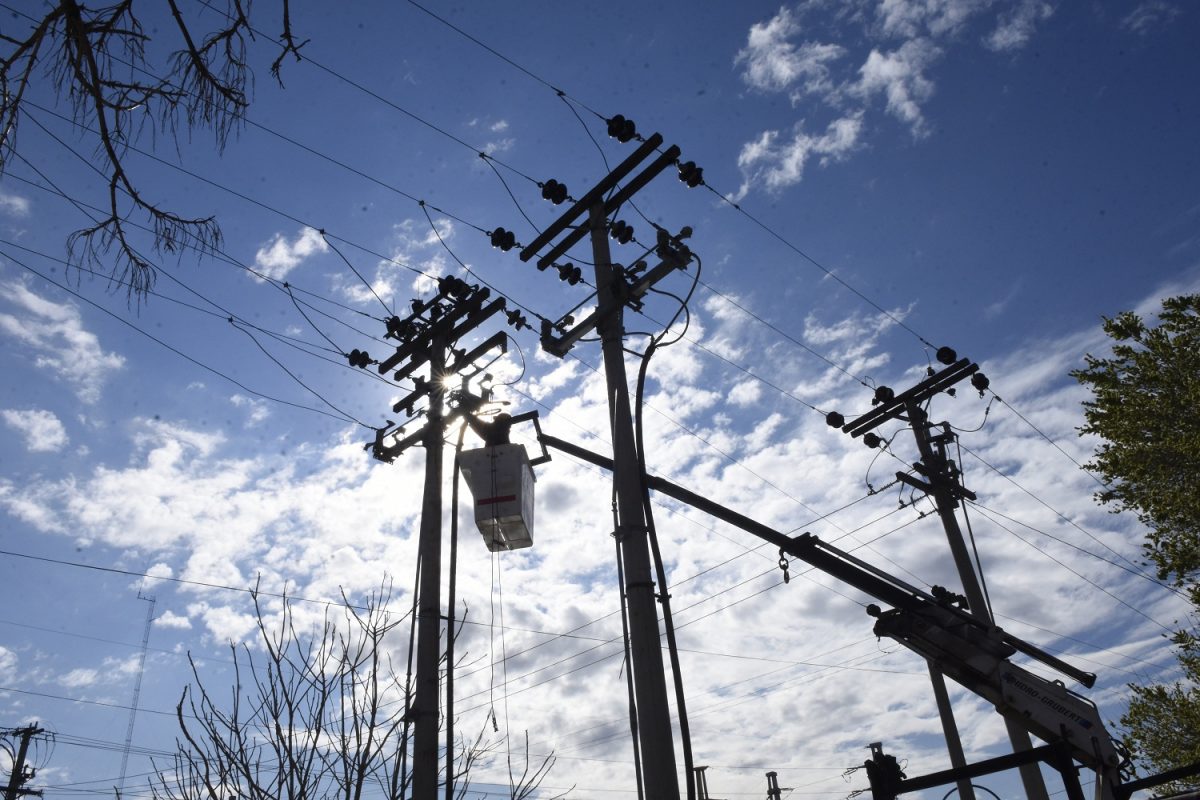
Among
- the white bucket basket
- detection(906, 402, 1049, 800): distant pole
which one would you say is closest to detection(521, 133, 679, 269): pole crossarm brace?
the white bucket basket

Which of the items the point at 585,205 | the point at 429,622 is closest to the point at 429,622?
the point at 429,622

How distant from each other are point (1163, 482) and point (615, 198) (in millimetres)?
14476

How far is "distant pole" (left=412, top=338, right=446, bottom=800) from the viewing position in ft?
Result: 26.3

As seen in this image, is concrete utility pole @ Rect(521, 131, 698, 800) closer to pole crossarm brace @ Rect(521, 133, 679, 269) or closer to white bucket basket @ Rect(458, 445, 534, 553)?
pole crossarm brace @ Rect(521, 133, 679, 269)

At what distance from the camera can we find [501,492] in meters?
8.14

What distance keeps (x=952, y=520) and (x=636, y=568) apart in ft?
37.3

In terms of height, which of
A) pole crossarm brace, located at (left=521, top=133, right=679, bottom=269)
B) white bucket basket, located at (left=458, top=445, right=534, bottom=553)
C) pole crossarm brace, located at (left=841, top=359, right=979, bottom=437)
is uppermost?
pole crossarm brace, located at (left=841, top=359, right=979, bottom=437)

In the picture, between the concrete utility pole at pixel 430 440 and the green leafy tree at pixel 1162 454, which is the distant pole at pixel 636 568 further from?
the green leafy tree at pixel 1162 454

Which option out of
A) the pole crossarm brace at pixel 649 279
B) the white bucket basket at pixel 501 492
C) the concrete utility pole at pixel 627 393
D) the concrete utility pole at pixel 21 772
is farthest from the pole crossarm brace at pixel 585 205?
the concrete utility pole at pixel 21 772

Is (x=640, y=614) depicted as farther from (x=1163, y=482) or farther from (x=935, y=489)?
(x=1163, y=482)

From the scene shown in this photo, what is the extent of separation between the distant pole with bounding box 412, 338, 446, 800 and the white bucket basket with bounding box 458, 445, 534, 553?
104cm

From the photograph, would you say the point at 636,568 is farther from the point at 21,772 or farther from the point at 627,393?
the point at 21,772

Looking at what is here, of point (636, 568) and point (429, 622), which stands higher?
point (429, 622)

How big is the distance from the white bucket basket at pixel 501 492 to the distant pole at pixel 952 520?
28.7 feet
